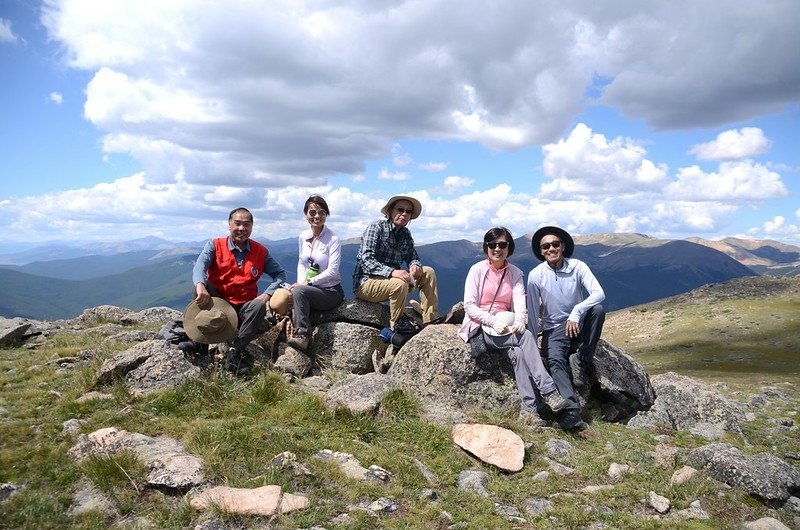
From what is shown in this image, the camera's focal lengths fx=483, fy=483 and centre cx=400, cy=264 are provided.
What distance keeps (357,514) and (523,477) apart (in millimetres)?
3088

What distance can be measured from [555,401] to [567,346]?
1485 mm

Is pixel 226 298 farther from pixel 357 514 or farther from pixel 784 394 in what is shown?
pixel 784 394

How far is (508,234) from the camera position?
10.8 m

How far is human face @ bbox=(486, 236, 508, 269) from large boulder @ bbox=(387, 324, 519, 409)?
7.22 feet

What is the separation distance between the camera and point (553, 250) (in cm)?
1106

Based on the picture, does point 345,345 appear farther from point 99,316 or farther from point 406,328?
point 99,316

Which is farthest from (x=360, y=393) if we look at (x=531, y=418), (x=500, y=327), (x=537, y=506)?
(x=537, y=506)

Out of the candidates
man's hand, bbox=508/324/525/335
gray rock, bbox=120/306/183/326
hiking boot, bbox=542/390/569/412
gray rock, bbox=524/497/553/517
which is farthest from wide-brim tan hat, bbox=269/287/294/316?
gray rock, bbox=120/306/183/326

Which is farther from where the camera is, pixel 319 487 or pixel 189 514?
pixel 319 487

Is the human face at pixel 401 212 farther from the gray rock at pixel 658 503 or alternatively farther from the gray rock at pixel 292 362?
the gray rock at pixel 658 503

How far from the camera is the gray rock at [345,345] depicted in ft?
41.5

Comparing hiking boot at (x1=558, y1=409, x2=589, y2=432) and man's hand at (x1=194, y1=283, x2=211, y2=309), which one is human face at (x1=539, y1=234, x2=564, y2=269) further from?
man's hand at (x1=194, y1=283, x2=211, y2=309)

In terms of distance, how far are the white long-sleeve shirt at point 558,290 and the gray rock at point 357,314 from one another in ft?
14.2

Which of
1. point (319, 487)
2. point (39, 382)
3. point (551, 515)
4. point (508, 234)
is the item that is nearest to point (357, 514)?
point (319, 487)
